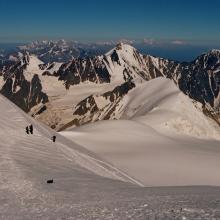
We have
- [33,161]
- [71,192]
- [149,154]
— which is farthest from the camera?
A: [149,154]

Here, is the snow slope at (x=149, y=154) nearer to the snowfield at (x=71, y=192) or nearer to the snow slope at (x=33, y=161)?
the snow slope at (x=33, y=161)

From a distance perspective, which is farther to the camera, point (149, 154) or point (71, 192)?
point (149, 154)

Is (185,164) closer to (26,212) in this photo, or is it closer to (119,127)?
(119,127)

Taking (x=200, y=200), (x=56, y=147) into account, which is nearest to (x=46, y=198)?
(x=200, y=200)

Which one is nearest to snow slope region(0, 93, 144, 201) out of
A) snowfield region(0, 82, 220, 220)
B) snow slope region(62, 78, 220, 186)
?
snowfield region(0, 82, 220, 220)

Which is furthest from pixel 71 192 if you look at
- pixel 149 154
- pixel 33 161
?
pixel 149 154

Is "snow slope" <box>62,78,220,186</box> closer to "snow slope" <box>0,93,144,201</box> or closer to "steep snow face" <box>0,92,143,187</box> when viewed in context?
"steep snow face" <box>0,92,143,187</box>

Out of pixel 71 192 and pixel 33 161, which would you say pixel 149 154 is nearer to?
pixel 33 161

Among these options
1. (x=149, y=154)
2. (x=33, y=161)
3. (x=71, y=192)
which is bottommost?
(x=149, y=154)

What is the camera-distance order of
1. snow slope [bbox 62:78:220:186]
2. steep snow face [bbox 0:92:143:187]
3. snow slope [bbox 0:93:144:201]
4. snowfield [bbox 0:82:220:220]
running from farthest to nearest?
snow slope [bbox 62:78:220:186], steep snow face [bbox 0:92:143:187], snow slope [bbox 0:93:144:201], snowfield [bbox 0:82:220:220]

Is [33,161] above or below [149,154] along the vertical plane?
above

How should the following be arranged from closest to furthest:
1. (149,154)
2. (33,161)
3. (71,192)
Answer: (71,192), (33,161), (149,154)
